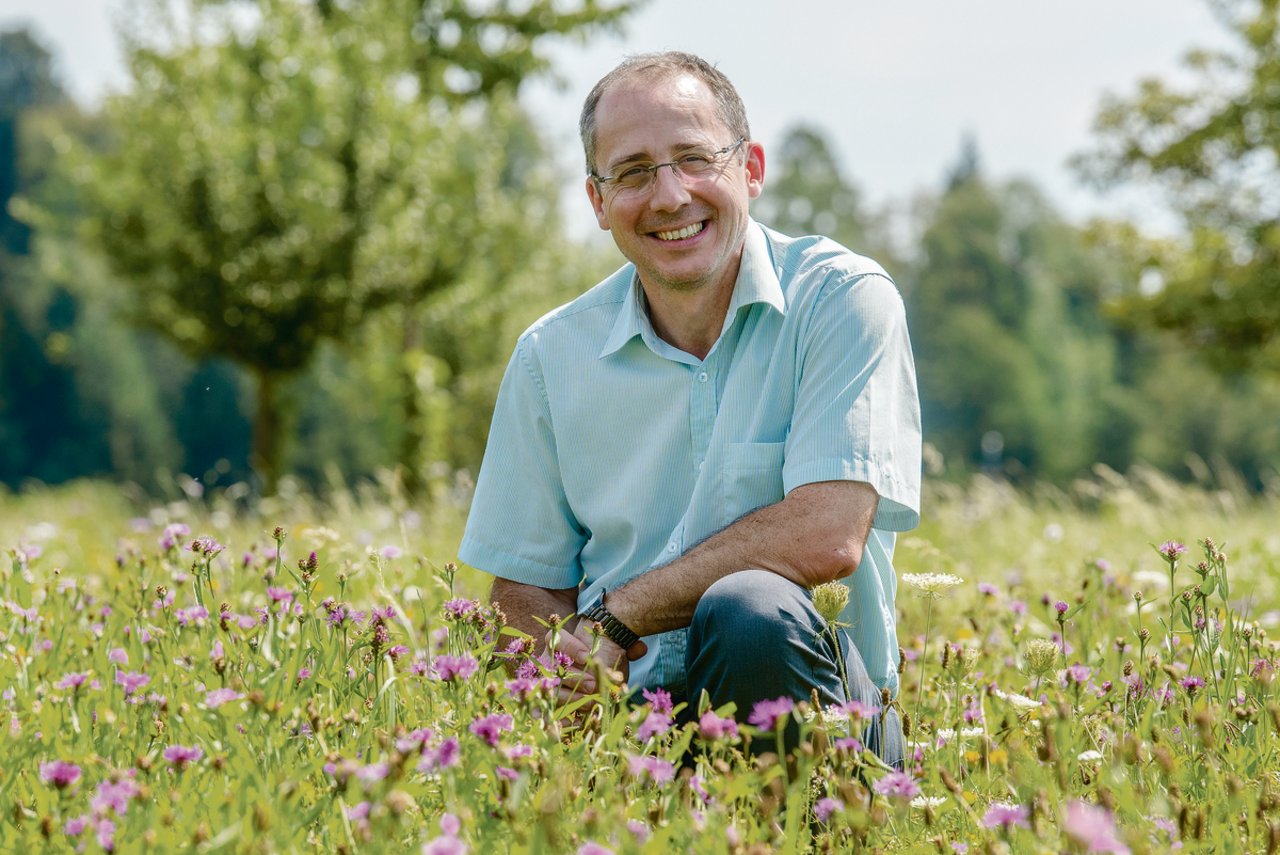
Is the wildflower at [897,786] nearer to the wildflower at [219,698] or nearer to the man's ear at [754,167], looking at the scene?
the wildflower at [219,698]

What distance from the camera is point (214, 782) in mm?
1842

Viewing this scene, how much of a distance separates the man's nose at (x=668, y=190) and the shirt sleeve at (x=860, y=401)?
382 mm

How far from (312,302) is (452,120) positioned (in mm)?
2457

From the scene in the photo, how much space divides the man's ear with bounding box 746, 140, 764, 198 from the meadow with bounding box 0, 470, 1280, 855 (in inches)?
44.2

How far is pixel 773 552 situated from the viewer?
2.47m

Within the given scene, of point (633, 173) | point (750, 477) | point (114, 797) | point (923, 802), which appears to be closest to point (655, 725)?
point (923, 802)

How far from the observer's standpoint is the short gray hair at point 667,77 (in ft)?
9.34

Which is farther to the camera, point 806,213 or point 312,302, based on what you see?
point 806,213

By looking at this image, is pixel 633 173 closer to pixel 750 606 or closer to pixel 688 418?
pixel 688 418

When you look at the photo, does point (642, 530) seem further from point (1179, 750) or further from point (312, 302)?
point (312, 302)

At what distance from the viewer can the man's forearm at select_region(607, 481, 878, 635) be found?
8.08ft

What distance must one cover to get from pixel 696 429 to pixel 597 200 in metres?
0.68

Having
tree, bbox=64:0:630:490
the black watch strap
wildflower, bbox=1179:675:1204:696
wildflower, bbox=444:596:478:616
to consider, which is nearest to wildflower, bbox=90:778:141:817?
wildflower, bbox=444:596:478:616

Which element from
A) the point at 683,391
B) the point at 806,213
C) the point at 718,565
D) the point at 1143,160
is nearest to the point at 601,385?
the point at 683,391
